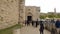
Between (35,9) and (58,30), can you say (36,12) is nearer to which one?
(35,9)

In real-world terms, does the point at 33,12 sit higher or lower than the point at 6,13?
lower

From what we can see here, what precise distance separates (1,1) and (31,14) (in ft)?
Answer: 90.3

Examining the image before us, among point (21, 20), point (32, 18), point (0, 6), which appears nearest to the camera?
point (0, 6)

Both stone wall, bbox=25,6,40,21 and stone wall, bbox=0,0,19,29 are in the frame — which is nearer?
stone wall, bbox=0,0,19,29

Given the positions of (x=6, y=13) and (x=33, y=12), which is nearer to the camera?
(x=6, y=13)

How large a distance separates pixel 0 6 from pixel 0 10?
0.91ft

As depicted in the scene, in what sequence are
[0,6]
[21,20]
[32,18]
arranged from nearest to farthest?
[0,6] < [21,20] < [32,18]

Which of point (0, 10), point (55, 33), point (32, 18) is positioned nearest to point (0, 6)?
point (0, 10)

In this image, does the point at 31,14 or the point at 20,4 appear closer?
the point at 20,4

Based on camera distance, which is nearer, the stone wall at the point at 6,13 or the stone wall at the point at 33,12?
the stone wall at the point at 6,13

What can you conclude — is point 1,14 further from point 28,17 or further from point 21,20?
point 28,17

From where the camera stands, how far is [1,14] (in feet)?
38.2

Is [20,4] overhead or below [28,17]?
overhead

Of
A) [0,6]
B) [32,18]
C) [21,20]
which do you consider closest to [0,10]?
[0,6]
